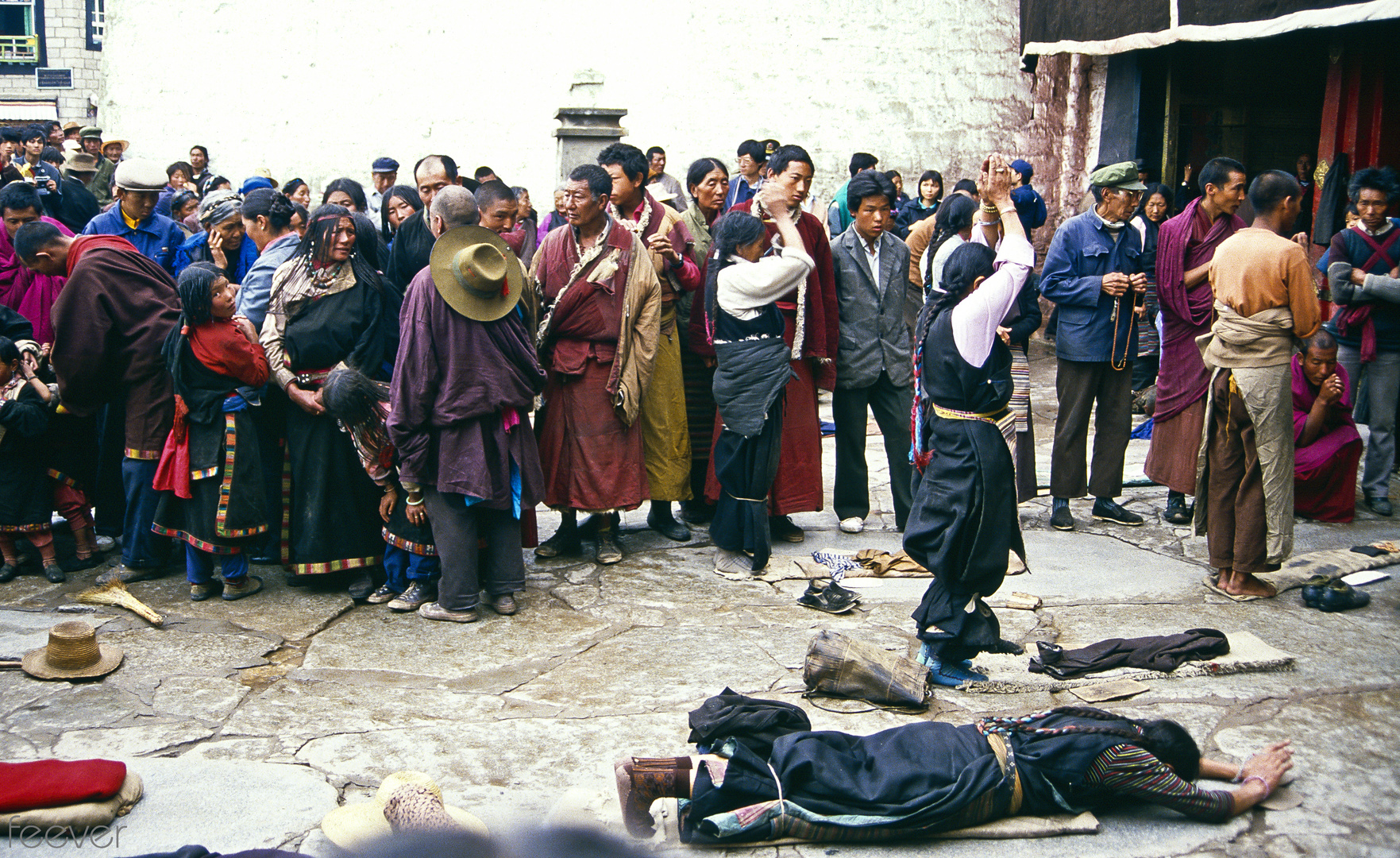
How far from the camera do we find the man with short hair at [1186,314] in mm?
6441

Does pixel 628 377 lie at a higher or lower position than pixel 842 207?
lower

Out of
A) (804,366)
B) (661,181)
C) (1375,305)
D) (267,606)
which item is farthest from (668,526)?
(661,181)

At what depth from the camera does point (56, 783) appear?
3.30 metres

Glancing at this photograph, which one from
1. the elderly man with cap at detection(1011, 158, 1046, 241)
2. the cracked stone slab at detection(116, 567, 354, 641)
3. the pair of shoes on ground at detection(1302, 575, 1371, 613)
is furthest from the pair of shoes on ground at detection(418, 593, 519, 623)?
the elderly man with cap at detection(1011, 158, 1046, 241)

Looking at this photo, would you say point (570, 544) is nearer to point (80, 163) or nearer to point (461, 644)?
point (461, 644)

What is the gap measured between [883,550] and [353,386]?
2.88 metres

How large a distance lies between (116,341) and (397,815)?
11.4 feet

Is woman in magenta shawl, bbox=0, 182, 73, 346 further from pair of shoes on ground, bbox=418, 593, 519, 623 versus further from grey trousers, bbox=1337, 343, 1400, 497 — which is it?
grey trousers, bbox=1337, 343, 1400, 497

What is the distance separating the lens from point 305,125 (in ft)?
45.2

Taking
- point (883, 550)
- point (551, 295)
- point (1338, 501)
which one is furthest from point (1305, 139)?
point (551, 295)

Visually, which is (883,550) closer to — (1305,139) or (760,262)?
(760,262)

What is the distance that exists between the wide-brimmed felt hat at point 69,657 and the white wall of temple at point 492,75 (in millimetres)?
10184

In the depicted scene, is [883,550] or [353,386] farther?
[883,550]

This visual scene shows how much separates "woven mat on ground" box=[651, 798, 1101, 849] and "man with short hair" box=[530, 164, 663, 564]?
2.70 metres
